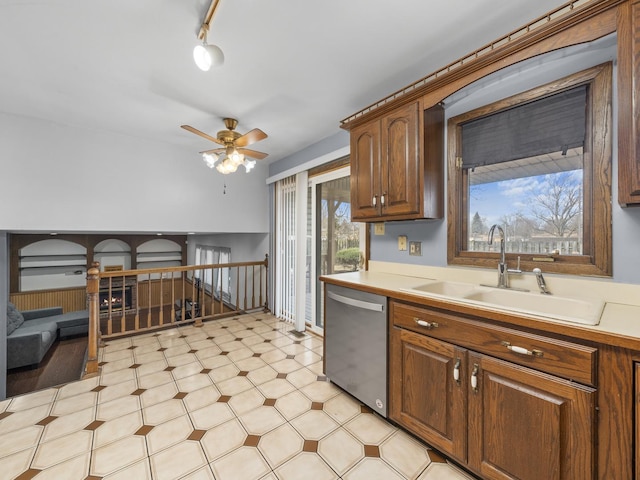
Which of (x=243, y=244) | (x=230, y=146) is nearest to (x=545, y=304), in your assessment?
(x=230, y=146)

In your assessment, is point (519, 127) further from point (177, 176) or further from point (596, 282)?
point (177, 176)

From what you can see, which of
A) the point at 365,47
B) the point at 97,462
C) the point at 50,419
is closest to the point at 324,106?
the point at 365,47

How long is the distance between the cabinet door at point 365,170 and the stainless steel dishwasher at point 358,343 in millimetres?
707

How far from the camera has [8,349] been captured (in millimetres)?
3549

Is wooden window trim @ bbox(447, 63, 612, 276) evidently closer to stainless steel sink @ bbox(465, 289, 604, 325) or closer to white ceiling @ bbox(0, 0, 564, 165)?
stainless steel sink @ bbox(465, 289, 604, 325)

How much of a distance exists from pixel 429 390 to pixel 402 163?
1.49 meters

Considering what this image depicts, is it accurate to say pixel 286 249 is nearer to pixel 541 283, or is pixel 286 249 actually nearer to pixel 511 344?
pixel 541 283

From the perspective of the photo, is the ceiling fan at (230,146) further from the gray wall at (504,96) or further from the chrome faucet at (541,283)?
the chrome faucet at (541,283)

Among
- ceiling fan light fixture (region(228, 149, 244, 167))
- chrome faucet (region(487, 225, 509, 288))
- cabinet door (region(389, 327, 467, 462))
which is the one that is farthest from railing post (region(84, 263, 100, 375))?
chrome faucet (region(487, 225, 509, 288))

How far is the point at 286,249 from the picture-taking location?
4.09 metres

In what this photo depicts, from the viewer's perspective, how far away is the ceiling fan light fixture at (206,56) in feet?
4.34

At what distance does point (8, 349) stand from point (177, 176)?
10.6 feet

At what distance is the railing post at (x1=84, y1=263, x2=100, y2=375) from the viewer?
246cm

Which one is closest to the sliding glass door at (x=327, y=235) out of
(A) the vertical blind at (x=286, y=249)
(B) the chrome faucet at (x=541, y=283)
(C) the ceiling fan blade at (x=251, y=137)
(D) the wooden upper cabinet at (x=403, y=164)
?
(A) the vertical blind at (x=286, y=249)
